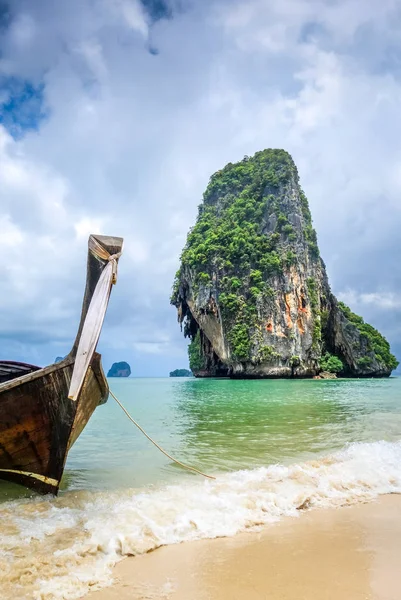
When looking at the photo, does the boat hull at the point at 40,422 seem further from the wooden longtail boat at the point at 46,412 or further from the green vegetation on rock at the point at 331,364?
the green vegetation on rock at the point at 331,364

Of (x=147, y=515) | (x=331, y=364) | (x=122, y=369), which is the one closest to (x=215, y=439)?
(x=147, y=515)

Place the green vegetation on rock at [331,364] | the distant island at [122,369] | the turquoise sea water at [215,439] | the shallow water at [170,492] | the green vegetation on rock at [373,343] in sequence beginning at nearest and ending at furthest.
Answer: the shallow water at [170,492] < the turquoise sea water at [215,439] < the green vegetation on rock at [331,364] < the green vegetation on rock at [373,343] < the distant island at [122,369]

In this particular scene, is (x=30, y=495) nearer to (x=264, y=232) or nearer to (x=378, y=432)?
(x=378, y=432)

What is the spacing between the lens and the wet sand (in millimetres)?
2068

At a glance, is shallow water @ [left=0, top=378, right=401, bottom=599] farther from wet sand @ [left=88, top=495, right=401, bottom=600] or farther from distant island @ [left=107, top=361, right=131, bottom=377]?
distant island @ [left=107, top=361, right=131, bottom=377]

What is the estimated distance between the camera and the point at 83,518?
327 cm

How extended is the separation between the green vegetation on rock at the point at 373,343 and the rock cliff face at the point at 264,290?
0.47 ft

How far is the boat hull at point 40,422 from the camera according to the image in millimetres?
3672

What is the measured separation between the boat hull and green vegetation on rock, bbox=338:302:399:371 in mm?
39422

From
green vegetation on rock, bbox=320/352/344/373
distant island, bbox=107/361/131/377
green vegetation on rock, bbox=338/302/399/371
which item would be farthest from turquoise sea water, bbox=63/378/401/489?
distant island, bbox=107/361/131/377

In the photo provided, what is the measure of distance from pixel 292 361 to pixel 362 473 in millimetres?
29291

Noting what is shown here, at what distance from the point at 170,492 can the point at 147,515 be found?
2.59ft

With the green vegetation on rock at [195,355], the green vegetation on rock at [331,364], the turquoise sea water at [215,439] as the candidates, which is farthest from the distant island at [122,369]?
the turquoise sea water at [215,439]

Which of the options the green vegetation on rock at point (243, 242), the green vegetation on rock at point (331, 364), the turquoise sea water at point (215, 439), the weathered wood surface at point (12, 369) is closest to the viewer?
the turquoise sea water at point (215, 439)
